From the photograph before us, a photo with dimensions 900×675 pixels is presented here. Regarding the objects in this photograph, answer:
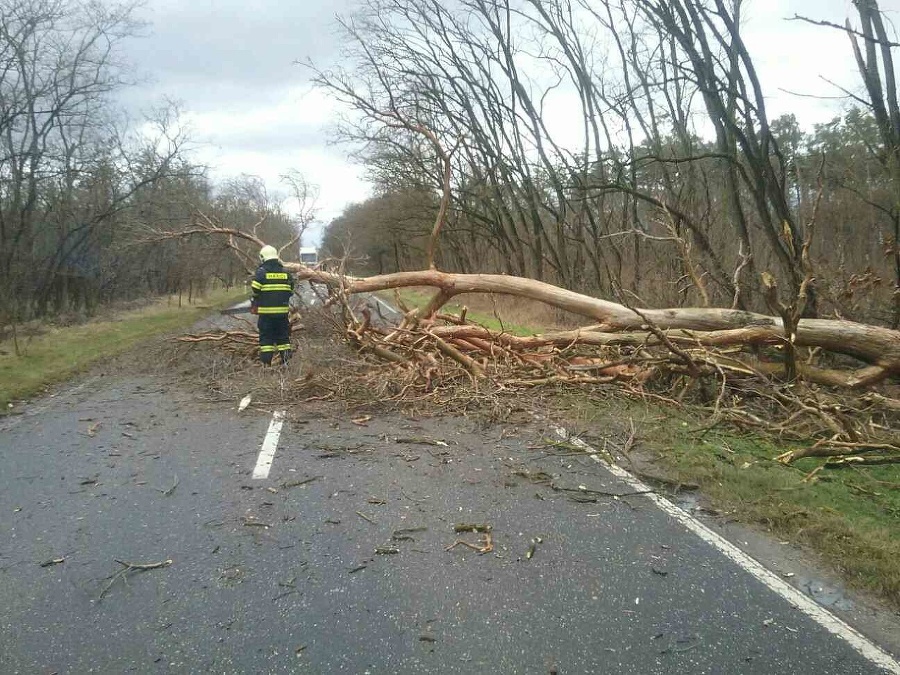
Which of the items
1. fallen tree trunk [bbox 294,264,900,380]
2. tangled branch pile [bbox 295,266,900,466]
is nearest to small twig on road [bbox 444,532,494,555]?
tangled branch pile [bbox 295,266,900,466]

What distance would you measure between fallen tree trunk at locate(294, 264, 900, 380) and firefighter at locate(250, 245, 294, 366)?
93 centimetres

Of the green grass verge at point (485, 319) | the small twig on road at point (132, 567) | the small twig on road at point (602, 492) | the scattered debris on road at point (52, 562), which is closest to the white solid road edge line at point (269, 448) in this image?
the small twig on road at point (132, 567)

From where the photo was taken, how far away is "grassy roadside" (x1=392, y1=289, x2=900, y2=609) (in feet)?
12.8

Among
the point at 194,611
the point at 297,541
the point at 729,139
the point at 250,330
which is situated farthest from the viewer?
the point at 729,139

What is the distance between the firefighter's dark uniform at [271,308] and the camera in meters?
9.70

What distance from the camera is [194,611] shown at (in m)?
3.29

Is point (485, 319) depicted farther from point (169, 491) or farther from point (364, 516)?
point (364, 516)

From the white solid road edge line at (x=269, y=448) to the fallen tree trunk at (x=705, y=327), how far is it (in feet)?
11.0

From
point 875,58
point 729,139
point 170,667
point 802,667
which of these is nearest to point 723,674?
point 802,667

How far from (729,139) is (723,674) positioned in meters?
12.0

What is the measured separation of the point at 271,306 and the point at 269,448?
3963 millimetres

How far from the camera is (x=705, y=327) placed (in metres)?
9.14

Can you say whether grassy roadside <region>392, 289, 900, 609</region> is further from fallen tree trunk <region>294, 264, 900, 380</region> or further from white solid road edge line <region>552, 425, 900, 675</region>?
fallen tree trunk <region>294, 264, 900, 380</region>

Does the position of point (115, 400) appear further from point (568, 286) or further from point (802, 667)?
point (568, 286)
